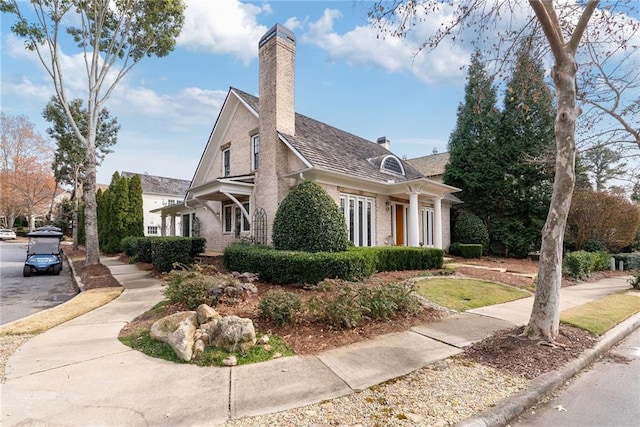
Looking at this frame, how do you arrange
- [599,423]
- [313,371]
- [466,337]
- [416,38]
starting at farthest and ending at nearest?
1. [416,38]
2. [466,337]
3. [313,371]
4. [599,423]

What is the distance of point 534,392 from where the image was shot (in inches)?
139

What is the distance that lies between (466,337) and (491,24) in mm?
5880

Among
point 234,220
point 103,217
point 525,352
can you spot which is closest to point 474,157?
point 234,220

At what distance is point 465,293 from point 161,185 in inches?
1761

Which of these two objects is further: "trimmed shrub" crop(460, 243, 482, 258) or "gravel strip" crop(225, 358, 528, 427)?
"trimmed shrub" crop(460, 243, 482, 258)

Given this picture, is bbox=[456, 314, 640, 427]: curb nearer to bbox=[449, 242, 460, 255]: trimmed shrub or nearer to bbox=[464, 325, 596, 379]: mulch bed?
bbox=[464, 325, 596, 379]: mulch bed

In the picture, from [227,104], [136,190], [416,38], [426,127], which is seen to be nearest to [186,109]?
[227,104]

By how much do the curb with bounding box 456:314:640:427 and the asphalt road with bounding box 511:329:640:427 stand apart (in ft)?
0.25

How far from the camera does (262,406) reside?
3.12m

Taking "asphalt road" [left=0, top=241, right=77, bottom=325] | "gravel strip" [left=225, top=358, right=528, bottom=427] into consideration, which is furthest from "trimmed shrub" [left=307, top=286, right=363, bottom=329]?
"asphalt road" [left=0, top=241, right=77, bottom=325]

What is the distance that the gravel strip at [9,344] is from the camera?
168 inches

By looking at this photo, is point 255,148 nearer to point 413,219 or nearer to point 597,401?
Result: point 413,219

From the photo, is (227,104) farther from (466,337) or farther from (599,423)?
(599,423)

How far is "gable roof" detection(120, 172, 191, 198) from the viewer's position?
4228cm
